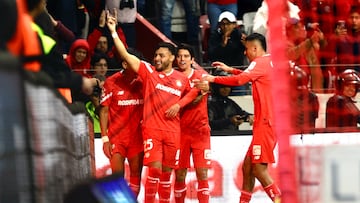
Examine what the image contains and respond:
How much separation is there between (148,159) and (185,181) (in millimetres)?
731

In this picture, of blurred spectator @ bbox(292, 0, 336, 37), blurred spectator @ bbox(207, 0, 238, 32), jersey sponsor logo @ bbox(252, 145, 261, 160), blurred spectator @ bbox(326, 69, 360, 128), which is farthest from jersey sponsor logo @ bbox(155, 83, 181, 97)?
blurred spectator @ bbox(292, 0, 336, 37)

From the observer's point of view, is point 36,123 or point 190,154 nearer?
point 36,123

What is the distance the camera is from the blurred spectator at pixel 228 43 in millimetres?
9805

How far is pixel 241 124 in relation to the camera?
353 inches

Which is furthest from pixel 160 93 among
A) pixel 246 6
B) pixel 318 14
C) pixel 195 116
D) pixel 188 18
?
pixel 318 14

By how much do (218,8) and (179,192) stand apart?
283cm

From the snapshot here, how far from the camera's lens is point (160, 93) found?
8.27m

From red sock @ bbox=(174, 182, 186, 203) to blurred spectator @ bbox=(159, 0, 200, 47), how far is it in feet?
8.89

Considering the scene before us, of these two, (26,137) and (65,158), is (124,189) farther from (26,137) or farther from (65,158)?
(26,137)

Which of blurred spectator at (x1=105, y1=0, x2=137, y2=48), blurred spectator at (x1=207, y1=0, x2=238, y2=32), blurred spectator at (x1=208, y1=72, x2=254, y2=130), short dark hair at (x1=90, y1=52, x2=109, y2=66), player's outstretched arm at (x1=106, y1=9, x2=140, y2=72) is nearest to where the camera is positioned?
player's outstretched arm at (x1=106, y1=9, x2=140, y2=72)

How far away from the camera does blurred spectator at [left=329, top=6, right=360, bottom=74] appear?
5.51 metres

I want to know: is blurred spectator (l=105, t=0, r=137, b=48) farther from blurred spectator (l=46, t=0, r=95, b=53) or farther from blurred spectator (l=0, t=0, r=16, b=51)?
blurred spectator (l=0, t=0, r=16, b=51)

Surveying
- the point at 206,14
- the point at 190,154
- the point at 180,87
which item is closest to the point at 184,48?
the point at 180,87

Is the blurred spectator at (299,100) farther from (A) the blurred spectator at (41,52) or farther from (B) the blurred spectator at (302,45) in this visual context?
(A) the blurred spectator at (41,52)
